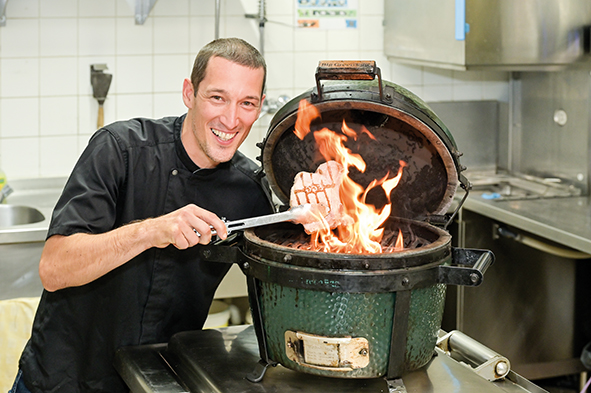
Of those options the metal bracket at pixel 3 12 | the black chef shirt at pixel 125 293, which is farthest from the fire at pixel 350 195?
the metal bracket at pixel 3 12

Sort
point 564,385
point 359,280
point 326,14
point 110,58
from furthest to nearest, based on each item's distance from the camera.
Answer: point 326,14
point 110,58
point 564,385
point 359,280

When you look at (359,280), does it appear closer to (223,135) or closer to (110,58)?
(223,135)

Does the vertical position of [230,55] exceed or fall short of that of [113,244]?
it exceeds it

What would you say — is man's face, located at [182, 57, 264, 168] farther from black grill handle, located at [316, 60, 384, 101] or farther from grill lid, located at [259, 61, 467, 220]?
black grill handle, located at [316, 60, 384, 101]

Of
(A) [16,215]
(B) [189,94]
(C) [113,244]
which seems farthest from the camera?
(A) [16,215]

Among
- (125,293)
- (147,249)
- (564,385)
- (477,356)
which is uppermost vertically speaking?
(147,249)

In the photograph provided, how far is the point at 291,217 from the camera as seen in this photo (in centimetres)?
148

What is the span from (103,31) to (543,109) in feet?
7.79

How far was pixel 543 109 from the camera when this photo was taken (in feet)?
11.8

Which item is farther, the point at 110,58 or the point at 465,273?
the point at 110,58

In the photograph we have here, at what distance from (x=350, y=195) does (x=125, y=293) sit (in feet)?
2.17

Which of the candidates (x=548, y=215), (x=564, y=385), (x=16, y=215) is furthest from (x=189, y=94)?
(x=564, y=385)

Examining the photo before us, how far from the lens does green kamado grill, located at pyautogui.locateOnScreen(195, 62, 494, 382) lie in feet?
4.09

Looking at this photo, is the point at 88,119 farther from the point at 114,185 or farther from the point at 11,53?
the point at 114,185
